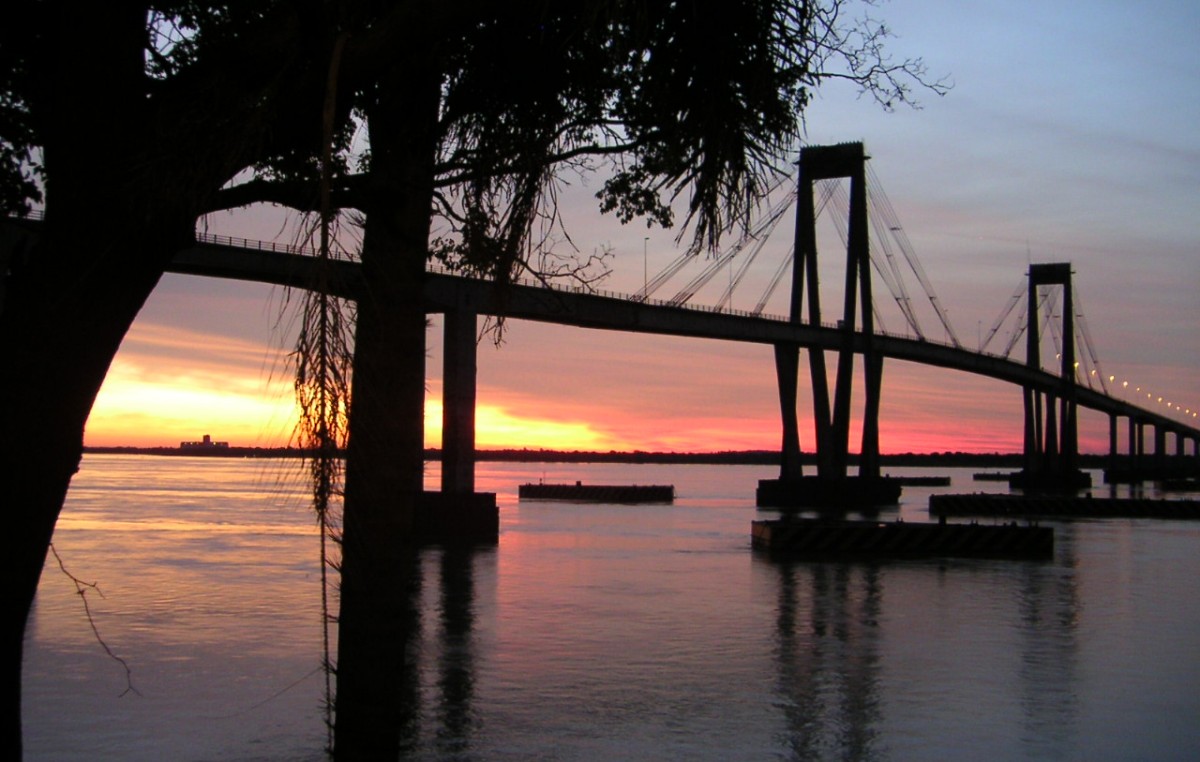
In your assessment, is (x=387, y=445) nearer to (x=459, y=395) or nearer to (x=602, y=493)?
(x=459, y=395)

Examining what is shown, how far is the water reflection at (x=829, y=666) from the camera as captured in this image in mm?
11523

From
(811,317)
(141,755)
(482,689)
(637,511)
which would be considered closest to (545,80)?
(141,755)

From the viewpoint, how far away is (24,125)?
7.52 metres

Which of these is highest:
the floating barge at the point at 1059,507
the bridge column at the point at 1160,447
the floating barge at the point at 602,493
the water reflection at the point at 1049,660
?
the bridge column at the point at 1160,447

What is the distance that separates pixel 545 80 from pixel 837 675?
10688 millimetres

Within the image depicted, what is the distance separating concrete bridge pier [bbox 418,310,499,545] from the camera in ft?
138

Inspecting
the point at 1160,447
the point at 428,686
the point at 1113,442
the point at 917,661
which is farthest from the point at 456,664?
the point at 1160,447

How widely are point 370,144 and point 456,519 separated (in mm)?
36705

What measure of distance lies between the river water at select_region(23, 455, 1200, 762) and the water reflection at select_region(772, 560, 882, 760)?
0.05 metres

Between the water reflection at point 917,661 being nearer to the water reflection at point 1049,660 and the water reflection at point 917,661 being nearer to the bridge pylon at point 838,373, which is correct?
the water reflection at point 1049,660

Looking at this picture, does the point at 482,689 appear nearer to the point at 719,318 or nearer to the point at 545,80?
the point at 545,80

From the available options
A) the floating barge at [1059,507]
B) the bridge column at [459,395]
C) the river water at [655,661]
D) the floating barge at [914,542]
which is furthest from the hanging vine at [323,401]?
the floating barge at [1059,507]

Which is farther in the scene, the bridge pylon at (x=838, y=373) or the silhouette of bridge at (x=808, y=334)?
the bridge pylon at (x=838, y=373)

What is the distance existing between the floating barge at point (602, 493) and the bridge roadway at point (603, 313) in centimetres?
1647
